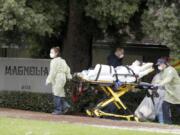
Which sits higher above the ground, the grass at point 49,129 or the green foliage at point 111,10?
the green foliage at point 111,10

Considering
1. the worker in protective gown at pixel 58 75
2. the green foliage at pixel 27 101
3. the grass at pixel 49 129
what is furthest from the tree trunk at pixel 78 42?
the grass at pixel 49 129

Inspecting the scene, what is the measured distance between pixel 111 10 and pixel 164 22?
178cm

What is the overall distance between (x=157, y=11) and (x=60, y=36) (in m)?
3.51

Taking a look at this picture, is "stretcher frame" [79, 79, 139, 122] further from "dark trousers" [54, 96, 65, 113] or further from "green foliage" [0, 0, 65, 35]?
"green foliage" [0, 0, 65, 35]

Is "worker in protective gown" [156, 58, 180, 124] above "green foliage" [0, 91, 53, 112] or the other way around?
above

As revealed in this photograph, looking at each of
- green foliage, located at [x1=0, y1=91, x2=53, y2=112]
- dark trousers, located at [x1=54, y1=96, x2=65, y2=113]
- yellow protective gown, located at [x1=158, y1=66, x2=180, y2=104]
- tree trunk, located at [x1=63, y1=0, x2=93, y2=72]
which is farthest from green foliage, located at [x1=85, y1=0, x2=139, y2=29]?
green foliage, located at [x1=0, y1=91, x2=53, y2=112]

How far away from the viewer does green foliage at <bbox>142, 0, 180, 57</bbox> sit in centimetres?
1806

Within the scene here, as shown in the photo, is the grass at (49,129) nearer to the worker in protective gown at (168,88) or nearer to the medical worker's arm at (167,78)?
the medical worker's arm at (167,78)

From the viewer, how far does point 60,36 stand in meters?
20.6

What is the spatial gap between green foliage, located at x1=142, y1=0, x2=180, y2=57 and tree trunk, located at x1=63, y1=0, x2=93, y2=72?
6.96 ft

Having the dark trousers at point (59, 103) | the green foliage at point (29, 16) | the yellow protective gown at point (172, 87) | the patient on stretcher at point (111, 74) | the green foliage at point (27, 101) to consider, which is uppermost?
the green foliage at point (29, 16)

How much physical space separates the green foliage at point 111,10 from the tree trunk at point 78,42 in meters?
1.33

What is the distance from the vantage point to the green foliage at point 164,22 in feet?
59.3

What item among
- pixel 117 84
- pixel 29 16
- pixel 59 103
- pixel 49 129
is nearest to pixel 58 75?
pixel 59 103
